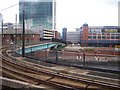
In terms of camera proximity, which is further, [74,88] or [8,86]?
[8,86]

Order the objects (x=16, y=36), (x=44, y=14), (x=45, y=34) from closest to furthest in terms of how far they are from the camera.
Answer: (x=16, y=36) → (x=45, y=34) → (x=44, y=14)

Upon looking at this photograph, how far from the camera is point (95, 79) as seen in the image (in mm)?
13156

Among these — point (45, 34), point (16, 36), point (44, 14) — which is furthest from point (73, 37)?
point (16, 36)

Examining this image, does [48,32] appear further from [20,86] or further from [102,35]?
[20,86]

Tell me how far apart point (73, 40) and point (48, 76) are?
146318 mm

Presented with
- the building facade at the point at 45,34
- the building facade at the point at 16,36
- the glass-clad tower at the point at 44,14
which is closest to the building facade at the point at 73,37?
the building facade at the point at 45,34

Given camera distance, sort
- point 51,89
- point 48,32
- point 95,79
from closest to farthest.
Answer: point 51,89 → point 95,79 → point 48,32

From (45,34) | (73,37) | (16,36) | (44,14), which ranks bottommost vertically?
(73,37)

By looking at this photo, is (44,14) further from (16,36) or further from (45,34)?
(16,36)

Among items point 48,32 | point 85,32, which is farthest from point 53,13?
point 85,32

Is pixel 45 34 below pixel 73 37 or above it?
above

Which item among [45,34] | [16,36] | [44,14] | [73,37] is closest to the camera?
[16,36]

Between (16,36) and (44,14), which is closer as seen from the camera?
(16,36)

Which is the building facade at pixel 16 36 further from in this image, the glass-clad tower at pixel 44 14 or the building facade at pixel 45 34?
the glass-clad tower at pixel 44 14
